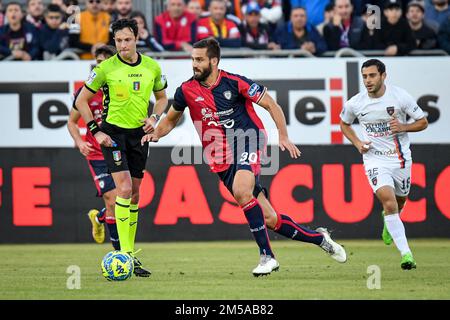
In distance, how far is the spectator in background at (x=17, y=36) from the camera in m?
18.6

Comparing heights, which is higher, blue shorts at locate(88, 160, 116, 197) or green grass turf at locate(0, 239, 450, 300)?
blue shorts at locate(88, 160, 116, 197)

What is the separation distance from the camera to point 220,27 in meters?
18.6

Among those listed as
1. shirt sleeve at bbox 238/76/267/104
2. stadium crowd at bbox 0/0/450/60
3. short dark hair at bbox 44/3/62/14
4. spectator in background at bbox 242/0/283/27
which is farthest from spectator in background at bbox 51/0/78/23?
shirt sleeve at bbox 238/76/267/104

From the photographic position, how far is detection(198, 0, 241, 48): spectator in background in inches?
724

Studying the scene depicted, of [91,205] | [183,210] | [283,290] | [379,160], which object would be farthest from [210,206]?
[283,290]

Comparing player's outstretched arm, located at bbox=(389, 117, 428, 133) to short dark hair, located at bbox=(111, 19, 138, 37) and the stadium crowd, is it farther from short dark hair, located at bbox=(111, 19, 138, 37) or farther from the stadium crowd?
the stadium crowd

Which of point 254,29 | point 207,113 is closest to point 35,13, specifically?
point 254,29

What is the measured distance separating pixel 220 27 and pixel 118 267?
8244mm

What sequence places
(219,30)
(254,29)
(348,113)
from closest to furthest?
(348,113)
(219,30)
(254,29)

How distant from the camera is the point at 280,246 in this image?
1711cm

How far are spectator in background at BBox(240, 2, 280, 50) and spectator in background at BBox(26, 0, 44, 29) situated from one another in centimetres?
359

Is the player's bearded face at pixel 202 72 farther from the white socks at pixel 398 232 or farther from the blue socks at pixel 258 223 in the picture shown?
the white socks at pixel 398 232

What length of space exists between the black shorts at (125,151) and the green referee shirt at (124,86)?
0.26ft

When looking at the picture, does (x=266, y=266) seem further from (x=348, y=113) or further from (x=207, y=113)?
(x=348, y=113)
